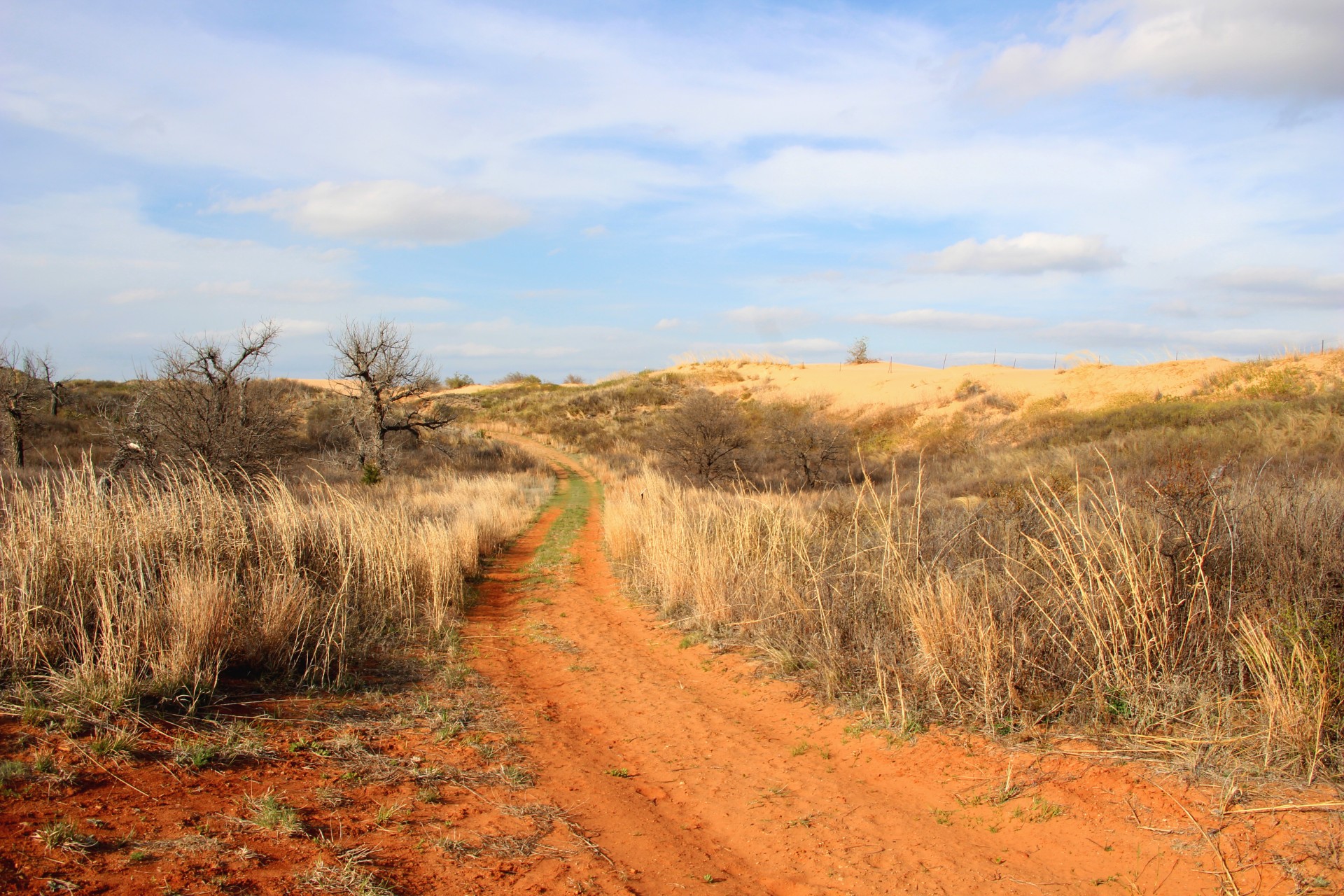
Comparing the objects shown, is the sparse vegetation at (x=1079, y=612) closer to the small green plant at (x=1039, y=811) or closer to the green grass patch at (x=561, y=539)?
the small green plant at (x=1039, y=811)

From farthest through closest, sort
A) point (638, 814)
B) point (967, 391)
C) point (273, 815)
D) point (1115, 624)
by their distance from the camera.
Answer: point (967, 391) → point (1115, 624) → point (638, 814) → point (273, 815)

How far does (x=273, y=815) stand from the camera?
12.1 feet

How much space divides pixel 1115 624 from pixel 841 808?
7.17ft

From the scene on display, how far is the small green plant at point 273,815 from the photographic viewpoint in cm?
363

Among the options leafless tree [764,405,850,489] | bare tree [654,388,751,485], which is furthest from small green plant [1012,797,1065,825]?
leafless tree [764,405,850,489]

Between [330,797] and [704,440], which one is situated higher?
[704,440]

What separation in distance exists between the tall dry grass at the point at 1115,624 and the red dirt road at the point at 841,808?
0.41m

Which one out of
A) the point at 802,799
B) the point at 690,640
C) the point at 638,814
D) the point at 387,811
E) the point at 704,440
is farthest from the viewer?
the point at 704,440

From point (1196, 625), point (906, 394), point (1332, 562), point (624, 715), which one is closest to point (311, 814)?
point (624, 715)

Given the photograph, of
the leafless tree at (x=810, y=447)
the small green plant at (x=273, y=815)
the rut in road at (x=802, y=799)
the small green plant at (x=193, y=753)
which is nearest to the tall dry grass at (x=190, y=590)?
the small green plant at (x=193, y=753)

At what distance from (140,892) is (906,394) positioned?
122ft

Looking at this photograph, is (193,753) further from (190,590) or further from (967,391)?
(967,391)

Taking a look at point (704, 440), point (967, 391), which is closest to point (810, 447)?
point (704, 440)

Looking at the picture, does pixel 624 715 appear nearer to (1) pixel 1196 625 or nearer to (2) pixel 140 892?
(2) pixel 140 892
